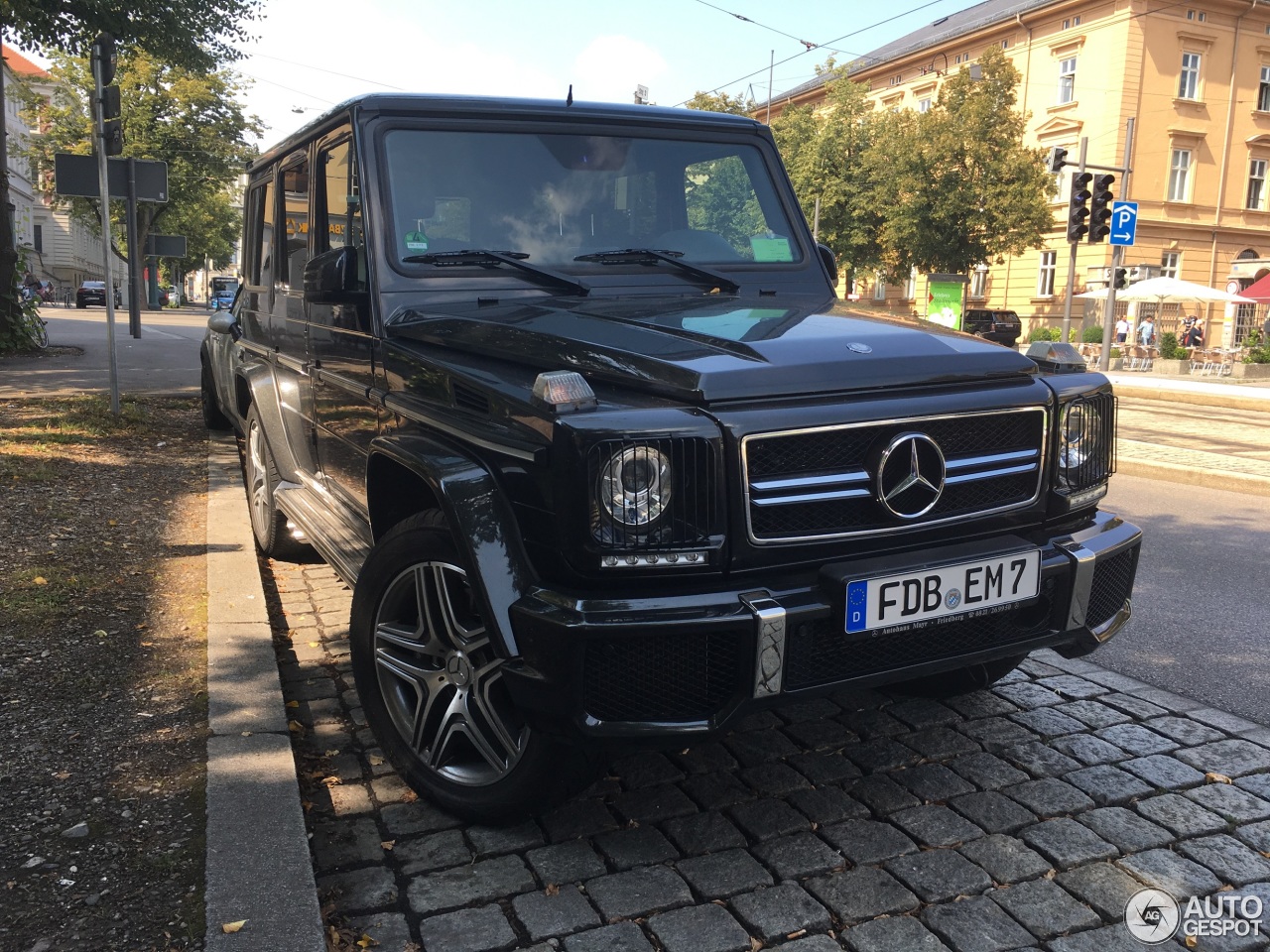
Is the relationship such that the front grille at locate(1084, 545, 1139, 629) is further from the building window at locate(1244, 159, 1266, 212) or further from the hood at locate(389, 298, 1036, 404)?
the building window at locate(1244, 159, 1266, 212)

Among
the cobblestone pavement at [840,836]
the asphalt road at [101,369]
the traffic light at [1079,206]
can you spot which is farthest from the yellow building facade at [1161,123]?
the cobblestone pavement at [840,836]

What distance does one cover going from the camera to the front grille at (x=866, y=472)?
262 centimetres

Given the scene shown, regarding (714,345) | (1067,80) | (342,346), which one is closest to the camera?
(714,345)

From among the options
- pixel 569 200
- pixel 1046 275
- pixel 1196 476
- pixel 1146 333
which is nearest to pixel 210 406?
pixel 569 200

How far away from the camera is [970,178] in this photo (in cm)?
3559

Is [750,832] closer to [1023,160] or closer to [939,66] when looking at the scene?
[1023,160]

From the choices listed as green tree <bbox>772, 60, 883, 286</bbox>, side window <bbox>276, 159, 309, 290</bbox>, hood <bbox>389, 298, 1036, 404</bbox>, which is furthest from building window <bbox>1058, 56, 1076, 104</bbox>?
hood <bbox>389, 298, 1036, 404</bbox>

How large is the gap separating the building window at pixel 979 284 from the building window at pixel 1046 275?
8.34 feet

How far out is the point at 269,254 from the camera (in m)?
5.60

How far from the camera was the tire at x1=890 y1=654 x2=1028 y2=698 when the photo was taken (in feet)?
12.6

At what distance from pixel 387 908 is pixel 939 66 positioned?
166 ft

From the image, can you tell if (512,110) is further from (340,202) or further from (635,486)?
(635,486)

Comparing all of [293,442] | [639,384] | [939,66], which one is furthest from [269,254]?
[939,66]

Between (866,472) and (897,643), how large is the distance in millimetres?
446
